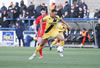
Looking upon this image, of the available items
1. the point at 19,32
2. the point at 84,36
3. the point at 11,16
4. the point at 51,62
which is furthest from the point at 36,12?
the point at 51,62

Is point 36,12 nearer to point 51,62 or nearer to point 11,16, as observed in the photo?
point 11,16

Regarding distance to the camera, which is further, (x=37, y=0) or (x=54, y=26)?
(x=37, y=0)

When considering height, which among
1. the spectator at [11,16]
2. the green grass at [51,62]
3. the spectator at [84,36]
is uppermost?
the spectator at [11,16]

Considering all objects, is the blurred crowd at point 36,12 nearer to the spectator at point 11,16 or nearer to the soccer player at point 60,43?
the spectator at point 11,16

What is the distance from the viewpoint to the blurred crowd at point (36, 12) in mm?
30922

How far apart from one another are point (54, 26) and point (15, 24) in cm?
1771

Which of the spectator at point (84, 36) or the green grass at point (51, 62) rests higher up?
the green grass at point (51, 62)

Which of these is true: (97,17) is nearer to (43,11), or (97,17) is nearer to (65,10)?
(65,10)

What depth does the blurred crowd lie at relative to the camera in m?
30.9

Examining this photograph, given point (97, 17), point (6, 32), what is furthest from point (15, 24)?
point (97, 17)

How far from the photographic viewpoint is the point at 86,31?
1270 inches

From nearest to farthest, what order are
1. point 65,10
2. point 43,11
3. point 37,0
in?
point 43,11
point 65,10
point 37,0

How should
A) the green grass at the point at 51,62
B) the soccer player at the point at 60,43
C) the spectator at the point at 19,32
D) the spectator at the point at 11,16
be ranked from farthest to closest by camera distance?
the spectator at the point at 11,16
the spectator at the point at 19,32
the soccer player at the point at 60,43
the green grass at the point at 51,62

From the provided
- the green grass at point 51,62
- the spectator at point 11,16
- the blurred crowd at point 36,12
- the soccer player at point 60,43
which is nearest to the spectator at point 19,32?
the blurred crowd at point 36,12
